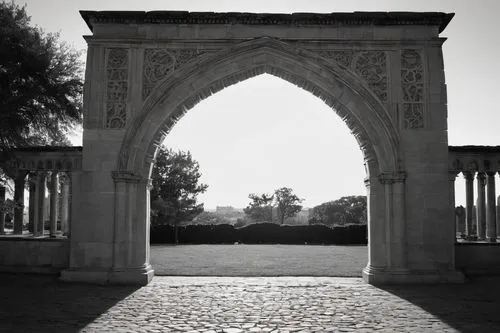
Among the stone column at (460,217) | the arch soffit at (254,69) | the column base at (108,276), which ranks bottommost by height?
the column base at (108,276)

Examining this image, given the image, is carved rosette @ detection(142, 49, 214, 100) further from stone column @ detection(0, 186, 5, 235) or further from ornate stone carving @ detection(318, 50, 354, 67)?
stone column @ detection(0, 186, 5, 235)

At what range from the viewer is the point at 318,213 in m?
74.9

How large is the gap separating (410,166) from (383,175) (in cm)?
61

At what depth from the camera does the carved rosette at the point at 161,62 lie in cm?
995

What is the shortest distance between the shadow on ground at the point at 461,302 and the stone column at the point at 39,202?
769 centimetres

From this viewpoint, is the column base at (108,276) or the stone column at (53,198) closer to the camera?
the column base at (108,276)

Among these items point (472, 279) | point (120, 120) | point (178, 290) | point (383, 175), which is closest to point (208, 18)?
point (120, 120)

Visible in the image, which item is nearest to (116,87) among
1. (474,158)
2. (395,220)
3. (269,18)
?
(269,18)

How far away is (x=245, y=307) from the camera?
7.06 m

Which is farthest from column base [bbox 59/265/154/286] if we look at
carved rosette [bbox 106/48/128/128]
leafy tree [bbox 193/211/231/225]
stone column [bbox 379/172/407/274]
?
leafy tree [bbox 193/211/231/225]

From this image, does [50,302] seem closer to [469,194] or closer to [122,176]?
[122,176]

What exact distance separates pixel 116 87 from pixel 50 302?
462 centimetres

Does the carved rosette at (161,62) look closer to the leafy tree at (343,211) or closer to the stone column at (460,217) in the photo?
the stone column at (460,217)

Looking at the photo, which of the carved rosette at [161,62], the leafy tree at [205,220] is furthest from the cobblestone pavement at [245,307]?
the leafy tree at [205,220]
